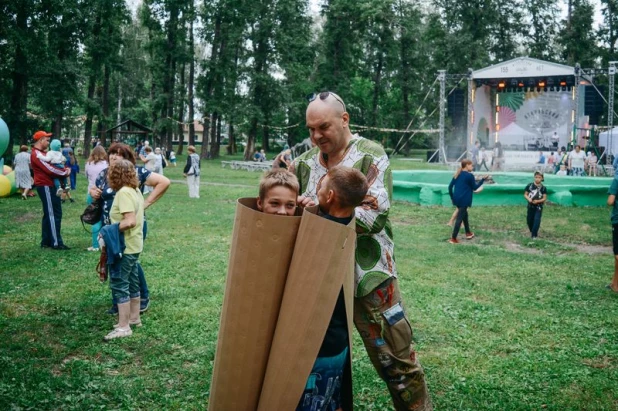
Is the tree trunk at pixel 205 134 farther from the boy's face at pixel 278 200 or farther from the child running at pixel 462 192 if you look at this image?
the boy's face at pixel 278 200

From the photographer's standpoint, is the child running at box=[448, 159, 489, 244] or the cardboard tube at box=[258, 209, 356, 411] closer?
the cardboard tube at box=[258, 209, 356, 411]

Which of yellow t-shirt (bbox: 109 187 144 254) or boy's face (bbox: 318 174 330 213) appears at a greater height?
boy's face (bbox: 318 174 330 213)

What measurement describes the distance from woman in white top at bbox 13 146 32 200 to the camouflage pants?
16313mm

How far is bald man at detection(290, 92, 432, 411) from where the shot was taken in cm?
295

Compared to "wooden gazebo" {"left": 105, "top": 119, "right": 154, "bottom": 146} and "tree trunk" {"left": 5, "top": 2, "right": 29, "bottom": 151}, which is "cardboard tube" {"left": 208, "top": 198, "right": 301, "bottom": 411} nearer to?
"tree trunk" {"left": 5, "top": 2, "right": 29, "bottom": 151}

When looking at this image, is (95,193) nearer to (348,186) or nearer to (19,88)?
(348,186)

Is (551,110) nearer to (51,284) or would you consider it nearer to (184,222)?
(184,222)

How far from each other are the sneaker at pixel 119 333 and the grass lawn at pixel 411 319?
2.9 inches

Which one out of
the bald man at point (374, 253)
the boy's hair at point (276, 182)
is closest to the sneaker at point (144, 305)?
the bald man at point (374, 253)

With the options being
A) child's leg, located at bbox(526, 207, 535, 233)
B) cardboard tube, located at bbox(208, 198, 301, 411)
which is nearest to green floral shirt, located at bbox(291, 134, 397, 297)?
cardboard tube, located at bbox(208, 198, 301, 411)

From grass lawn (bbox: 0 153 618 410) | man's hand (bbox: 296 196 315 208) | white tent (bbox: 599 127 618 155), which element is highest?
white tent (bbox: 599 127 618 155)

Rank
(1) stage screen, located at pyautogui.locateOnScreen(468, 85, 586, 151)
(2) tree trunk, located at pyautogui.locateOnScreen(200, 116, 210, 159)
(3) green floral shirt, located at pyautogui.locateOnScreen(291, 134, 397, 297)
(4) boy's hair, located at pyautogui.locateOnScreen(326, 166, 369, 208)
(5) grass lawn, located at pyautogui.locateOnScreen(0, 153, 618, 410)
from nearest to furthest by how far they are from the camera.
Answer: (4) boy's hair, located at pyautogui.locateOnScreen(326, 166, 369, 208) < (3) green floral shirt, located at pyautogui.locateOnScreen(291, 134, 397, 297) < (5) grass lawn, located at pyautogui.locateOnScreen(0, 153, 618, 410) < (1) stage screen, located at pyautogui.locateOnScreen(468, 85, 586, 151) < (2) tree trunk, located at pyautogui.locateOnScreen(200, 116, 210, 159)

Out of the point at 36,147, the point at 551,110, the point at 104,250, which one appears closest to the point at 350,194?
the point at 104,250

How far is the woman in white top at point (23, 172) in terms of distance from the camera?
55.9ft
